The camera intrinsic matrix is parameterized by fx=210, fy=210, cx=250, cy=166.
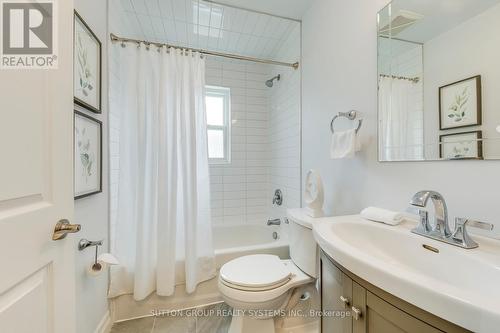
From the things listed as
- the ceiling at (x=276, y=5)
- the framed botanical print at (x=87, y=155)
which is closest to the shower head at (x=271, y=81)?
the ceiling at (x=276, y=5)

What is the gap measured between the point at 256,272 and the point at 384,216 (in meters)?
0.80

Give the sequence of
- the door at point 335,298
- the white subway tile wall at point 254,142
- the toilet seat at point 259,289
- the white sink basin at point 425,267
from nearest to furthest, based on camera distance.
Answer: the white sink basin at point 425,267 → the door at point 335,298 → the toilet seat at point 259,289 → the white subway tile wall at point 254,142

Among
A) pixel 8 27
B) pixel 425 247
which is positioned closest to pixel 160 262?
pixel 8 27

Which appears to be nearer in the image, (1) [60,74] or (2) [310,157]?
(1) [60,74]

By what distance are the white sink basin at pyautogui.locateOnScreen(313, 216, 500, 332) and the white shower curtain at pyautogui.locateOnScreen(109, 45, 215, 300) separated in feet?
3.58

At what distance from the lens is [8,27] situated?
0.54m

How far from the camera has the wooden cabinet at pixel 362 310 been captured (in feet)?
1.53

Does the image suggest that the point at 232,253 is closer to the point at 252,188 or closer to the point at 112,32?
the point at 252,188

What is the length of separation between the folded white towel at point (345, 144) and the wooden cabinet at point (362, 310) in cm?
63

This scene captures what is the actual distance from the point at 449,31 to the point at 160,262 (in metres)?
2.06

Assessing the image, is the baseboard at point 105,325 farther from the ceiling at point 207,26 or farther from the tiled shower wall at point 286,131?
the ceiling at point 207,26

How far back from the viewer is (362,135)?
126 cm

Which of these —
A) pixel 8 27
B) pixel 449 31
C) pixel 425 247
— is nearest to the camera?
pixel 8 27

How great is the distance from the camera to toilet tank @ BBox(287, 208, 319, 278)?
1278 millimetres
